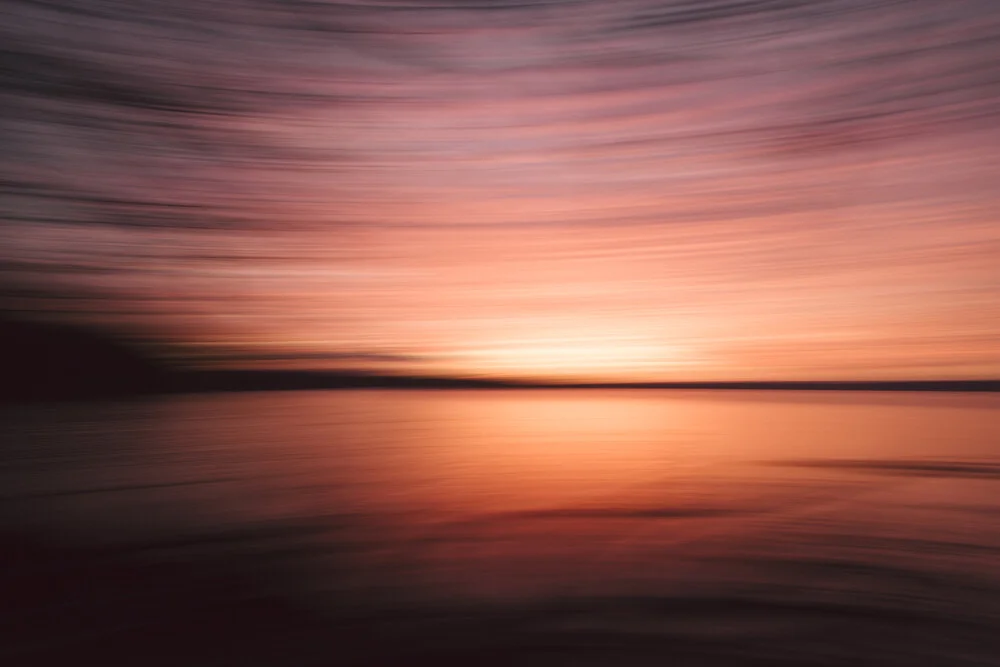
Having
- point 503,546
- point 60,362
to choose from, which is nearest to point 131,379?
point 60,362

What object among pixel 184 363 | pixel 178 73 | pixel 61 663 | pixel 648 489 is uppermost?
pixel 178 73

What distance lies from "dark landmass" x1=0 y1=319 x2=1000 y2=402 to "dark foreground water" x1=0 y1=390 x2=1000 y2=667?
0.20m

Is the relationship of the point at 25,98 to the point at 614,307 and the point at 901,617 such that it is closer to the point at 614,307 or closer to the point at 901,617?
the point at 614,307

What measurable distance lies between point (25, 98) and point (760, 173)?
1.78 ft

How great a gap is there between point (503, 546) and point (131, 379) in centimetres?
53

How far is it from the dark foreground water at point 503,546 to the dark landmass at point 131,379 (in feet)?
0.66

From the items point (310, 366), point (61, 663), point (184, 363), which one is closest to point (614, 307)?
point (310, 366)

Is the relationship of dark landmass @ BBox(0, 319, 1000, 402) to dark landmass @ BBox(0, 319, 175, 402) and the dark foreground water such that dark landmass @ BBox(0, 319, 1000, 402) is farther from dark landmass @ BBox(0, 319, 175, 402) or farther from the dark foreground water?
the dark foreground water

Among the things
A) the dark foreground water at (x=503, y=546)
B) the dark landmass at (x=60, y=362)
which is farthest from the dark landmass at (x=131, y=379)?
the dark foreground water at (x=503, y=546)

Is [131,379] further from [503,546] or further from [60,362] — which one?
[503,546]

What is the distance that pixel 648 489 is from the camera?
1.03 feet

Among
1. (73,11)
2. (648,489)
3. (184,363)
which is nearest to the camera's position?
(648,489)

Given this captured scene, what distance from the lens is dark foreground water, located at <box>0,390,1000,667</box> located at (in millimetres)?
182

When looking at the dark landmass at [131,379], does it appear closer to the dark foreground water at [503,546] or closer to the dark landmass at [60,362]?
the dark landmass at [60,362]
